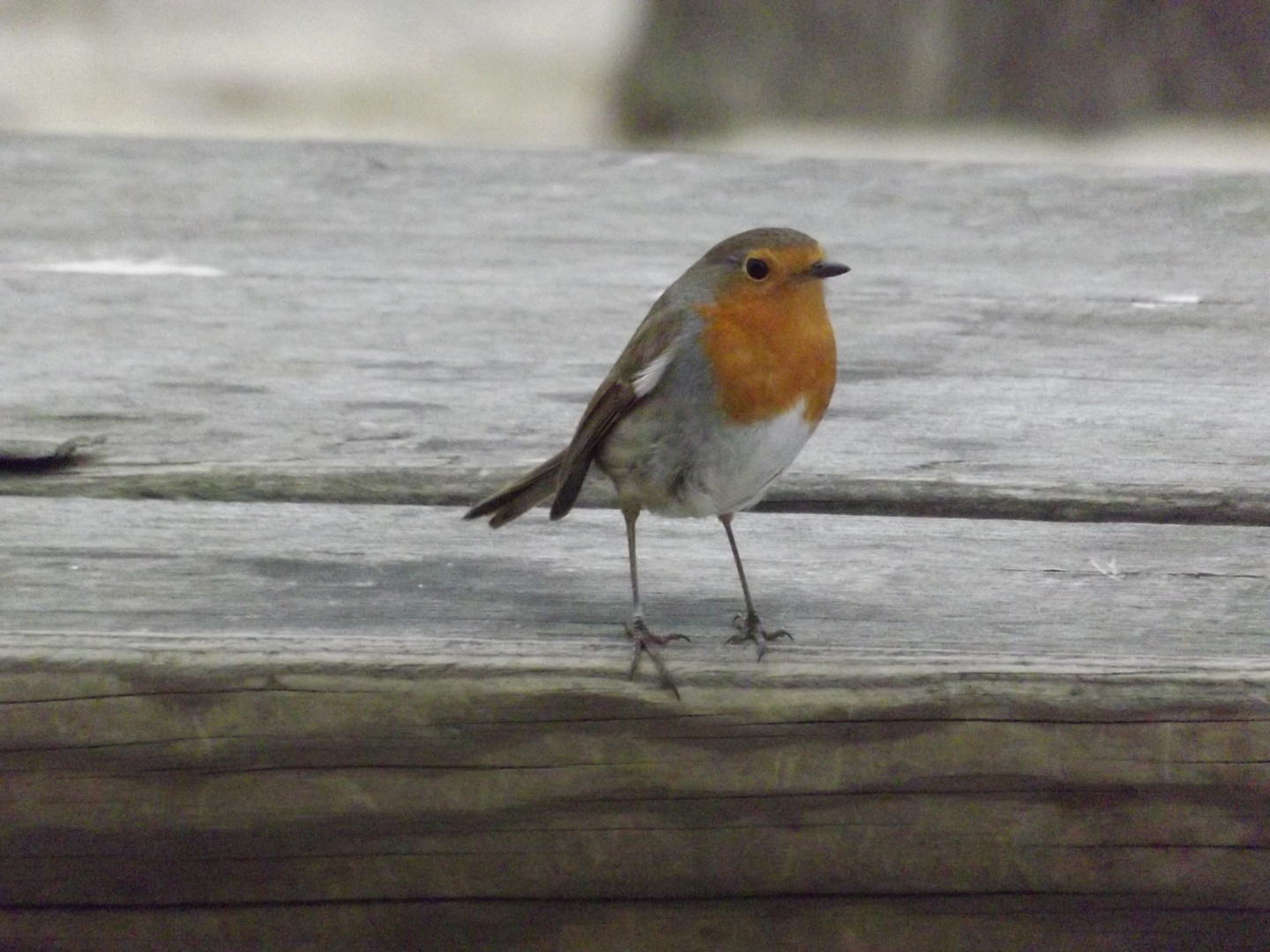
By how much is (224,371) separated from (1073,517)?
1.30 m

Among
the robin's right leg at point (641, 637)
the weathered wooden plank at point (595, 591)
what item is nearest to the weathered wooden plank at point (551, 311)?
the weathered wooden plank at point (595, 591)

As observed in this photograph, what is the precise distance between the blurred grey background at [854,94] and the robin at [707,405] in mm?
6932

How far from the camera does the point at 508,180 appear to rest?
3.98 meters

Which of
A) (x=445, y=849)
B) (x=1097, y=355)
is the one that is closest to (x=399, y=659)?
(x=445, y=849)

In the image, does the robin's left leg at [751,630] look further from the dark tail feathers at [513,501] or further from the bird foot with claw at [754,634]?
the dark tail feathers at [513,501]

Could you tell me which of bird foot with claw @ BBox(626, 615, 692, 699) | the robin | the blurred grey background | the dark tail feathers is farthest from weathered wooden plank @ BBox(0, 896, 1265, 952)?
the blurred grey background

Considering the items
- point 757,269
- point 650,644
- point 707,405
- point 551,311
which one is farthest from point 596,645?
point 551,311

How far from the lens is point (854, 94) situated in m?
9.92

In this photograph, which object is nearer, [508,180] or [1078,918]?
[1078,918]

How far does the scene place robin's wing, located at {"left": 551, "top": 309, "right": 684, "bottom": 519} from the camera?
7.18 feet

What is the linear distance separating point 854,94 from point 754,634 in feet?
28.1

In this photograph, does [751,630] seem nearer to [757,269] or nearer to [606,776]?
[606,776]

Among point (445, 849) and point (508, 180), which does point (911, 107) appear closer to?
point (508, 180)

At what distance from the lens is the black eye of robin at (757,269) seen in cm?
237
